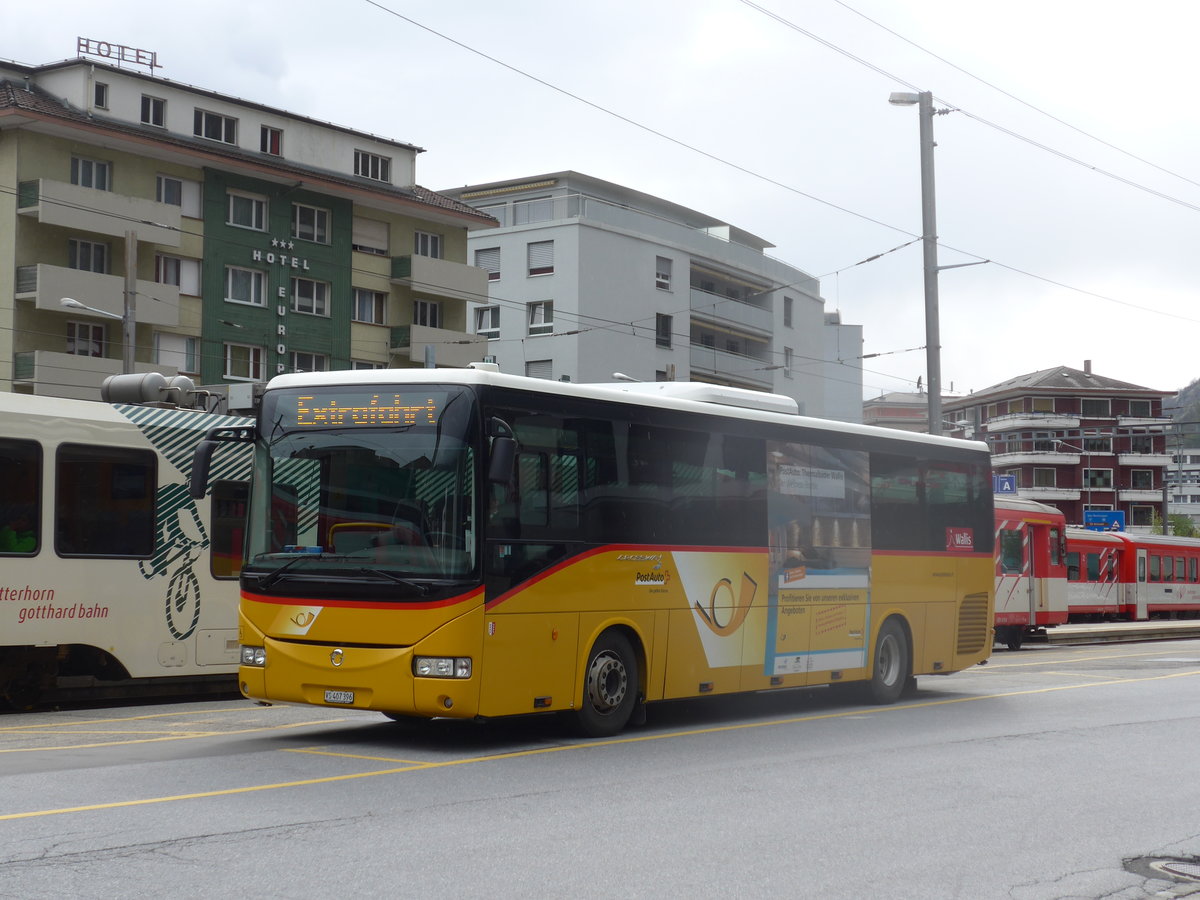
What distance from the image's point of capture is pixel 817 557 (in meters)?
15.3

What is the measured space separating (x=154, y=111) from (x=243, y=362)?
8.20 metres

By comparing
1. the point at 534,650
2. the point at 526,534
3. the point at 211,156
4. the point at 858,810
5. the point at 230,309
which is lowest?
the point at 858,810

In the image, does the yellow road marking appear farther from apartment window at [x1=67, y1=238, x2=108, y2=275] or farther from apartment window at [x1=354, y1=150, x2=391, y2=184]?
apartment window at [x1=354, y1=150, x2=391, y2=184]

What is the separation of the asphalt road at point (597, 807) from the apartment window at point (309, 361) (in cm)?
3448

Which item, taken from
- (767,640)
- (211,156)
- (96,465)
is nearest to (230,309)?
(211,156)

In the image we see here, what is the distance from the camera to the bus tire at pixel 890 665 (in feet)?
53.6

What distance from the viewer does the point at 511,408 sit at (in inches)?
460

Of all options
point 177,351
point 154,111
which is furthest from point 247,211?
point 177,351

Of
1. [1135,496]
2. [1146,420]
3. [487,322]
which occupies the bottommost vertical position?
[1135,496]

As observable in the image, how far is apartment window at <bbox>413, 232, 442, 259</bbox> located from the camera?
53959mm

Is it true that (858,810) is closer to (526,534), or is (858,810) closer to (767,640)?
(526,534)

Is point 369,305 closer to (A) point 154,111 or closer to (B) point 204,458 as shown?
(A) point 154,111

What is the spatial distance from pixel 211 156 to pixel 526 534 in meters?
36.8

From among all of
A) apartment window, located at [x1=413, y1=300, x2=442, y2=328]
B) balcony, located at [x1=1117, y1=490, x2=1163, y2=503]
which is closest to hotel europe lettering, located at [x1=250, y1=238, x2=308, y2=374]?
apartment window, located at [x1=413, y1=300, x2=442, y2=328]
